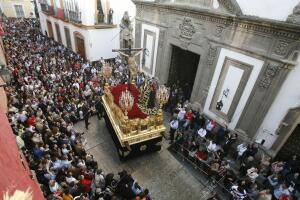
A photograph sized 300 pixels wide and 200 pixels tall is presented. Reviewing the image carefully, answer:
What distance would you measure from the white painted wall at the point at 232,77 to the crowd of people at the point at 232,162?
0.54m

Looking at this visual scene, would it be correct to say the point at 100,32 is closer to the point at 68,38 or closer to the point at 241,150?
the point at 68,38

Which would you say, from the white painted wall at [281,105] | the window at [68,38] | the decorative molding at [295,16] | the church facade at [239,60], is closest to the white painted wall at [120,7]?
the window at [68,38]

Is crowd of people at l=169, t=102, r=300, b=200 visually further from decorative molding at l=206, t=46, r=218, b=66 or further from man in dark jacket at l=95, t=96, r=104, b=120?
man in dark jacket at l=95, t=96, r=104, b=120

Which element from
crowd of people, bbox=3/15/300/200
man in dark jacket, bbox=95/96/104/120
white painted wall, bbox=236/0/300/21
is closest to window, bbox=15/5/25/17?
crowd of people, bbox=3/15/300/200

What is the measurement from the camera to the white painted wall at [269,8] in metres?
6.80

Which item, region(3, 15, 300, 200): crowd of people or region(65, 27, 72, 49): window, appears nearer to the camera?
region(3, 15, 300, 200): crowd of people

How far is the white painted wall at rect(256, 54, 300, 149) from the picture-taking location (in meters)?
6.97

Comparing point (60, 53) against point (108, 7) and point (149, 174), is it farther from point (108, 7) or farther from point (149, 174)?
point (149, 174)

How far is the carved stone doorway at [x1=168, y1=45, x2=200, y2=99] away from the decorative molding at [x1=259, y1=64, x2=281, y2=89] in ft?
16.5

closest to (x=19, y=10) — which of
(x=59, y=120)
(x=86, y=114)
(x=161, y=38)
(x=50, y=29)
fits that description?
(x=50, y=29)

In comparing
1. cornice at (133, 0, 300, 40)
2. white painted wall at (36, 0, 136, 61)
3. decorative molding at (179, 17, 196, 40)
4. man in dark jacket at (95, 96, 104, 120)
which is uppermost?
cornice at (133, 0, 300, 40)

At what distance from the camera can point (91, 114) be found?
1105 cm

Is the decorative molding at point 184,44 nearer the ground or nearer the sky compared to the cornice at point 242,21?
nearer the ground

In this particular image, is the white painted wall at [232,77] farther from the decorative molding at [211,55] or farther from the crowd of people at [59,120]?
the crowd of people at [59,120]
